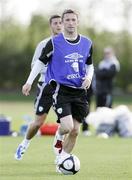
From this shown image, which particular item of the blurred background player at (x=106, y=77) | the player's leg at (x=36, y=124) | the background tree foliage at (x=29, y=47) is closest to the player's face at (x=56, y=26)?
the player's leg at (x=36, y=124)

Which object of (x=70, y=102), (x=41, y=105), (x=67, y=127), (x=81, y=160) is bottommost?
(x=81, y=160)

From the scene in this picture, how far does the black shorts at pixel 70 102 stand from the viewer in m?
10.2

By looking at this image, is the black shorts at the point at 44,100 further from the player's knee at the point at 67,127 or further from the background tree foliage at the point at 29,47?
the background tree foliage at the point at 29,47

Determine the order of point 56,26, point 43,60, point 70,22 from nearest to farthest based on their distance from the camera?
point 70,22, point 43,60, point 56,26

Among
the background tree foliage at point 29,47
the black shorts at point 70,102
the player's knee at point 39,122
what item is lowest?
the background tree foliage at point 29,47

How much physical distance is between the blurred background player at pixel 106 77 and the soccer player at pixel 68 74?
29.0 feet

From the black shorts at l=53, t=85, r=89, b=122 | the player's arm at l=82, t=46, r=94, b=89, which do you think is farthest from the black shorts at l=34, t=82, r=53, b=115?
the black shorts at l=53, t=85, r=89, b=122

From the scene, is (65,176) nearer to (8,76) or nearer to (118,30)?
(8,76)

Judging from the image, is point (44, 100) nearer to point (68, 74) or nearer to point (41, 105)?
point (41, 105)

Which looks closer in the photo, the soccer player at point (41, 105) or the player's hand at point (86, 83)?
the player's hand at point (86, 83)

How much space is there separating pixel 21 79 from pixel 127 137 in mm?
40970

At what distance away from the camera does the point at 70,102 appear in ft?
33.8

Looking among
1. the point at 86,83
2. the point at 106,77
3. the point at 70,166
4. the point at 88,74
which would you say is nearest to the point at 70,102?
the point at 86,83

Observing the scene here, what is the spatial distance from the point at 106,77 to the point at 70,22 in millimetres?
9365
